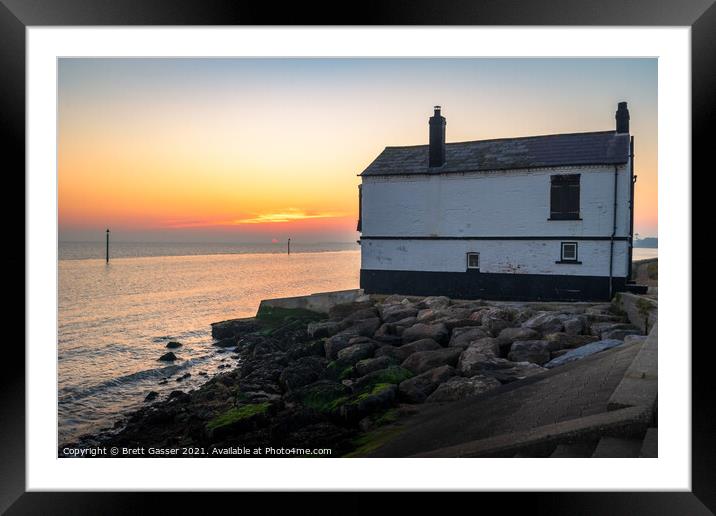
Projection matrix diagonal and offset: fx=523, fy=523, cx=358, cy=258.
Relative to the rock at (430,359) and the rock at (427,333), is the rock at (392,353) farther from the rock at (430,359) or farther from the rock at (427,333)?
the rock at (427,333)

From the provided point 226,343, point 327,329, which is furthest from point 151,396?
point 226,343

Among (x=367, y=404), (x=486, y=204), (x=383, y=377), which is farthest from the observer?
(x=486, y=204)

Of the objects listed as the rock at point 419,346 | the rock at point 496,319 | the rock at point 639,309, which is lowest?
the rock at point 419,346

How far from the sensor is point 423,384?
8.46m

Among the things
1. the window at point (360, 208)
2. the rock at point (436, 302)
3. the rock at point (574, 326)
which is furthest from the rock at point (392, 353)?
the window at point (360, 208)

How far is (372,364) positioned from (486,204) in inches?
310

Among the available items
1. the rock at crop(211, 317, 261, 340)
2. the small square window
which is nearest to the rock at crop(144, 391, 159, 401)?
the rock at crop(211, 317, 261, 340)

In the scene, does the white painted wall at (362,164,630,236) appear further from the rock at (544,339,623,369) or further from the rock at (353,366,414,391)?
the rock at (353,366,414,391)

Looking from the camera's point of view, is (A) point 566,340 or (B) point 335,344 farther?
(B) point 335,344

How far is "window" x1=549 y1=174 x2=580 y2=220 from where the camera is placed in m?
14.9

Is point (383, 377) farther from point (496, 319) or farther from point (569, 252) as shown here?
point (569, 252)

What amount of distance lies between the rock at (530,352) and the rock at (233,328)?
939cm

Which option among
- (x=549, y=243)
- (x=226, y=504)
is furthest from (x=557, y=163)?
(x=226, y=504)

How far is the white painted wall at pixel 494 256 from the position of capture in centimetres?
1459
